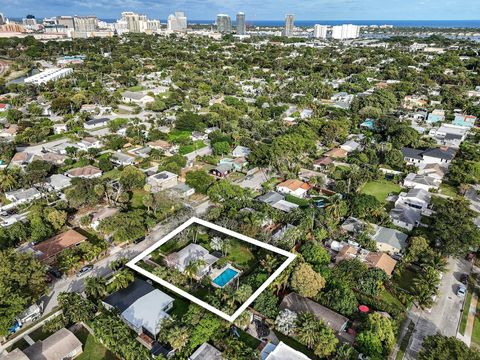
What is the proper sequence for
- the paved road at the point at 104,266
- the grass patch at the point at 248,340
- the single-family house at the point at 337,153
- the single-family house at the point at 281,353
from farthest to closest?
the single-family house at the point at 337,153, the paved road at the point at 104,266, the grass patch at the point at 248,340, the single-family house at the point at 281,353

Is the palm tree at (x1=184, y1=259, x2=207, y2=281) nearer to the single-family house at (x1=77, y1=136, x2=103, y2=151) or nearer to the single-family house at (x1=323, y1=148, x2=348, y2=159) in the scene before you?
the single-family house at (x1=323, y1=148, x2=348, y2=159)

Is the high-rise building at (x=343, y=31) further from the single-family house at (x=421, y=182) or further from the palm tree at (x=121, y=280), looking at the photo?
the palm tree at (x=121, y=280)

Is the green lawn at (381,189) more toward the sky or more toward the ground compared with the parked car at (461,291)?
more toward the sky

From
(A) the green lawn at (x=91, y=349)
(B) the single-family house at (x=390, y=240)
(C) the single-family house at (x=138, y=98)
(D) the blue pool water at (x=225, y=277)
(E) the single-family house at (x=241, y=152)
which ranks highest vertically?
(C) the single-family house at (x=138, y=98)

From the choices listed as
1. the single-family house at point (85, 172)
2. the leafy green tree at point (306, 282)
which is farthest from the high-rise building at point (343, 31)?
the leafy green tree at point (306, 282)

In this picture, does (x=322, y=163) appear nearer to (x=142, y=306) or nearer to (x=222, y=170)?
(x=222, y=170)

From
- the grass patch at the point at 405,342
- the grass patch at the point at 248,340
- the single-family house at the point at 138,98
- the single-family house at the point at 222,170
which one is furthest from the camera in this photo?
the single-family house at the point at 138,98

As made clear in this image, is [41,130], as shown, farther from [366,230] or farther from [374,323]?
[374,323]

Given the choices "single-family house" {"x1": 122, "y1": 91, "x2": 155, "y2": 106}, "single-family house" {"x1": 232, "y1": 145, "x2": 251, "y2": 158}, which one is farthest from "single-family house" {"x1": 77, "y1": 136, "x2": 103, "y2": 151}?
"single-family house" {"x1": 122, "y1": 91, "x2": 155, "y2": 106}
